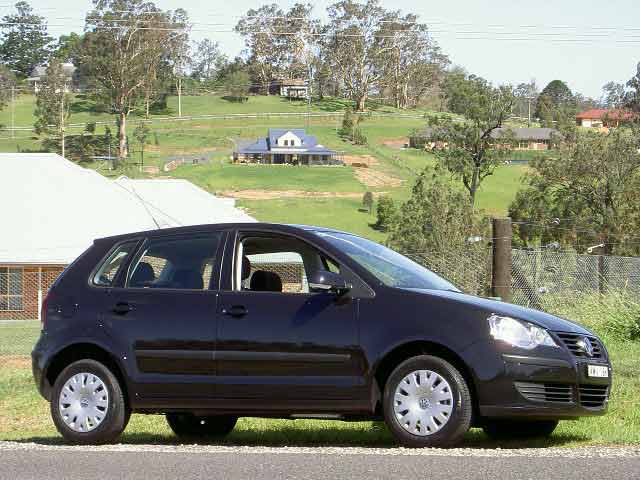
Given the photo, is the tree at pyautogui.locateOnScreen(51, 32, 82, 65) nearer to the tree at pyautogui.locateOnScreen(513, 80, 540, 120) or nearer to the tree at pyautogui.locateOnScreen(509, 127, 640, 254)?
the tree at pyautogui.locateOnScreen(513, 80, 540, 120)

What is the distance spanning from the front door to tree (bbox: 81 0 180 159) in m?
98.9

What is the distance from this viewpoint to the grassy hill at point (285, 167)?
280 ft

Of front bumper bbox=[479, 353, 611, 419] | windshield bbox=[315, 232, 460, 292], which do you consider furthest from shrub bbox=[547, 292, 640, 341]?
front bumper bbox=[479, 353, 611, 419]

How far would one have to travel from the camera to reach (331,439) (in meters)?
9.23

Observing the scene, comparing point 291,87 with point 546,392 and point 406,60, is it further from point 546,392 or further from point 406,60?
point 546,392

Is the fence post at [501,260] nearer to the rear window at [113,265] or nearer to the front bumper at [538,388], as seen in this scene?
the rear window at [113,265]

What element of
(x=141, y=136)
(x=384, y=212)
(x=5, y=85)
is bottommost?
(x=384, y=212)

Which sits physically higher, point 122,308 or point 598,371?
point 122,308

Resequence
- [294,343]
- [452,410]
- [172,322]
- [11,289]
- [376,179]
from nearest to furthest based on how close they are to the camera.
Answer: [452,410], [294,343], [172,322], [11,289], [376,179]

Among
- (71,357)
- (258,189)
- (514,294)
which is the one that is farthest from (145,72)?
(71,357)

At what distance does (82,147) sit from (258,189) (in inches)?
1074

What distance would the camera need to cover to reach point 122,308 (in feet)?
28.5

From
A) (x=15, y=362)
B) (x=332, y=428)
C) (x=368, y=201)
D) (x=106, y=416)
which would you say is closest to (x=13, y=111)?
(x=368, y=201)

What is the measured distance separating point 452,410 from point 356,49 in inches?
5397
